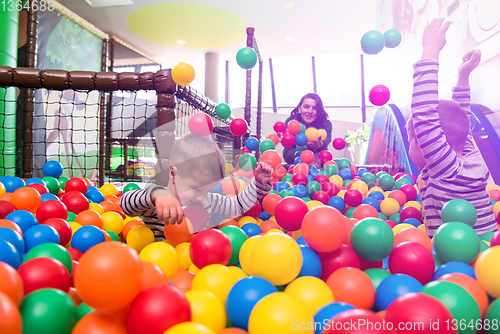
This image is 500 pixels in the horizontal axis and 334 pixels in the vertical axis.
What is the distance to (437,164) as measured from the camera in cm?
113

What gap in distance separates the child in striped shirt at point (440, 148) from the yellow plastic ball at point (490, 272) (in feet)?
1.63

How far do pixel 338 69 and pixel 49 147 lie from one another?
5.95 meters

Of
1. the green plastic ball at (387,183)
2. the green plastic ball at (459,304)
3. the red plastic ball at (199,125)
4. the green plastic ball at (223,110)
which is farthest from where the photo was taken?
the green plastic ball at (387,183)

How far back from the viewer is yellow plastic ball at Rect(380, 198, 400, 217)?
1755 millimetres

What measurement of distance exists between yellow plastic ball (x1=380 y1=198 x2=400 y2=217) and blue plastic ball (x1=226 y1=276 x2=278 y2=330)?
1329mm

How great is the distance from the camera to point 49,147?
12.5 ft

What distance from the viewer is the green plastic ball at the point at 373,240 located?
786 mm

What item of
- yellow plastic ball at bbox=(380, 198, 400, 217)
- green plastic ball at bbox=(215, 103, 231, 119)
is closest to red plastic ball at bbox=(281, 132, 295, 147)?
green plastic ball at bbox=(215, 103, 231, 119)

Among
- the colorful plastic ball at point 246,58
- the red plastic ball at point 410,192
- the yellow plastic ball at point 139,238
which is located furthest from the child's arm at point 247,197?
the red plastic ball at point 410,192

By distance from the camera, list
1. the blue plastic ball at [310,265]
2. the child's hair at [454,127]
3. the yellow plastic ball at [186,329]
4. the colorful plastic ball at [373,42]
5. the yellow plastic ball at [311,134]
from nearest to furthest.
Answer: the yellow plastic ball at [186,329] < the blue plastic ball at [310,265] < the child's hair at [454,127] < the colorful plastic ball at [373,42] < the yellow plastic ball at [311,134]

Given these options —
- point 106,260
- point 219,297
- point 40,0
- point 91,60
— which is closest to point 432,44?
point 219,297

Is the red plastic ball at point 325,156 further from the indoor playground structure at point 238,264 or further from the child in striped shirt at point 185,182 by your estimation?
the child in striped shirt at point 185,182

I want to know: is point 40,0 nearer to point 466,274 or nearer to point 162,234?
point 162,234

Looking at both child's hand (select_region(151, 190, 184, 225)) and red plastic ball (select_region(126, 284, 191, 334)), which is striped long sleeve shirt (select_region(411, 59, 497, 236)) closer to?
child's hand (select_region(151, 190, 184, 225))
